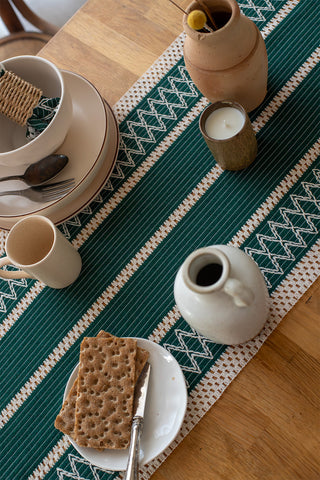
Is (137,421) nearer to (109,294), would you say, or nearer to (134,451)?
(134,451)

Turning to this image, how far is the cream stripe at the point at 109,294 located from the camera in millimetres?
908

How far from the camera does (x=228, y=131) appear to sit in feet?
2.80

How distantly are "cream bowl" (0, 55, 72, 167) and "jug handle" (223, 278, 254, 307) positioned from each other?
395 millimetres

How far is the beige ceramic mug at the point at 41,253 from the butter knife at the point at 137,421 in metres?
0.21

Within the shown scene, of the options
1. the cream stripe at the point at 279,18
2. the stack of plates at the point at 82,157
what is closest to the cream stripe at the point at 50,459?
the stack of plates at the point at 82,157

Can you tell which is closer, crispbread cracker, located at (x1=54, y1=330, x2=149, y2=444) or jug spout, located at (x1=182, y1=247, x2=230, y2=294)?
jug spout, located at (x1=182, y1=247, x2=230, y2=294)

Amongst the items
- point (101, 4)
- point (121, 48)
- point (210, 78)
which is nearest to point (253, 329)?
point (210, 78)

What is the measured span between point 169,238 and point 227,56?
0.31 m

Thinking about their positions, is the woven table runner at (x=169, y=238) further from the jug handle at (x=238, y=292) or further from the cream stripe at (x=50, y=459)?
the jug handle at (x=238, y=292)

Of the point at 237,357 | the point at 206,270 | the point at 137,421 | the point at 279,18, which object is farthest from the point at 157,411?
the point at 279,18

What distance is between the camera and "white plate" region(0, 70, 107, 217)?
933 mm

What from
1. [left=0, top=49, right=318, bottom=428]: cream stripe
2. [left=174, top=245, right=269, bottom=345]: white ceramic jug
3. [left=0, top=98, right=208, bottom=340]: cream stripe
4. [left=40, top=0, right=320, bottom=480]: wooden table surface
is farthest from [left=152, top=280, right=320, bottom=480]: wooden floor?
[left=0, top=98, right=208, bottom=340]: cream stripe

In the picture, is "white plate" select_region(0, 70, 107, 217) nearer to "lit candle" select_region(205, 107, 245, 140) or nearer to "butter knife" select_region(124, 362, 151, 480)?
"lit candle" select_region(205, 107, 245, 140)

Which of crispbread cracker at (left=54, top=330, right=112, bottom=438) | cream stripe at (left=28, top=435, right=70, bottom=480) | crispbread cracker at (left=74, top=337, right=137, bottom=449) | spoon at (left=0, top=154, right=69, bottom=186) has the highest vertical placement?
spoon at (left=0, top=154, right=69, bottom=186)
